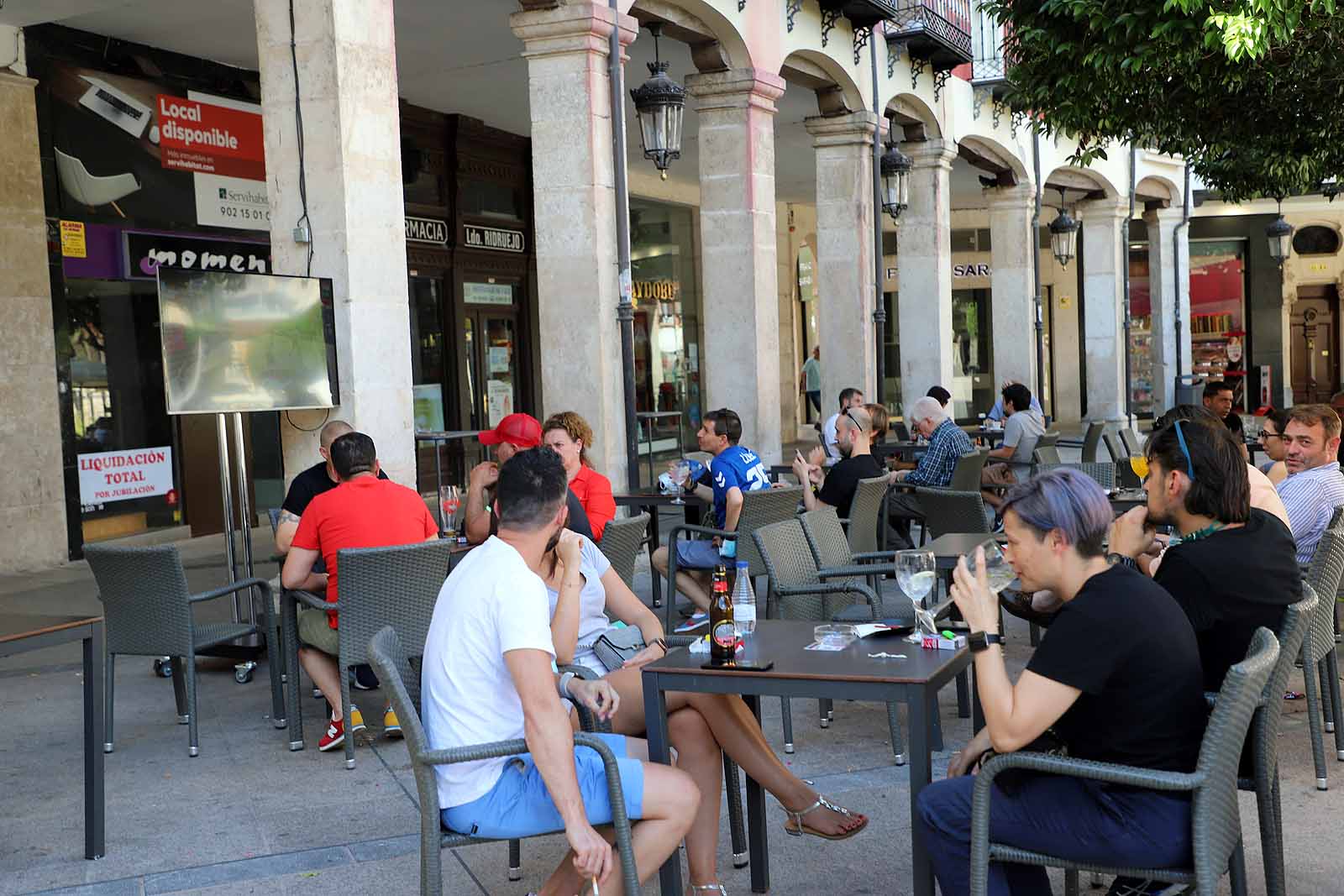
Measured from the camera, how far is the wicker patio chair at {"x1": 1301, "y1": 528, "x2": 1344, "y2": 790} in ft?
15.3

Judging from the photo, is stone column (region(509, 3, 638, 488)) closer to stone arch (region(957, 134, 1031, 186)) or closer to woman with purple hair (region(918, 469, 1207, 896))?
woman with purple hair (region(918, 469, 1207, 896))

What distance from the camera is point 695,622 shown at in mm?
7852

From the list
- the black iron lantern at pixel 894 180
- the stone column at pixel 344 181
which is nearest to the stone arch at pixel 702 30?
the black iron lantern at pixel 894 180

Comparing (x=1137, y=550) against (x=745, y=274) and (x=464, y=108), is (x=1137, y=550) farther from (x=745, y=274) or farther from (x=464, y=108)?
(x=464, y=108)

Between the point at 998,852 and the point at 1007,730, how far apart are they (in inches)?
11.3

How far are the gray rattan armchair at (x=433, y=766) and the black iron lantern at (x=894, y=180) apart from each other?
12.5m

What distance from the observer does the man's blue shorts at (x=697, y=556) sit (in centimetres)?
755

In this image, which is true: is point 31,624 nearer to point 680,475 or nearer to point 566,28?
point 680,475

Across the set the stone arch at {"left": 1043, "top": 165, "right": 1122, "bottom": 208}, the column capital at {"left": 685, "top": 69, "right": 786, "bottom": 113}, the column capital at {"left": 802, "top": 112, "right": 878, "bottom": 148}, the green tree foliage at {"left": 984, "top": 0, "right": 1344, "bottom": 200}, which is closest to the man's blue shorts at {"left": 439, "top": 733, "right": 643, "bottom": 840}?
the green tree foliage at {"left": 984, "top": 0, "right": 1344, "bottom": 200}

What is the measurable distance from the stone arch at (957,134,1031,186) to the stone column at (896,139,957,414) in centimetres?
127

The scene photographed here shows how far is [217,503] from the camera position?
42.0 ft

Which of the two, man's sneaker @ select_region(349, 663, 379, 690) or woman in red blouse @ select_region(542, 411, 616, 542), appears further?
woman in red blouse @ select_region(542, 411, 616, 542)

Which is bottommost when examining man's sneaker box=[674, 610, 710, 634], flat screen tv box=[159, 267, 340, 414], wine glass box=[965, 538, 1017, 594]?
man's sneaker box=[674, 610, 710, 634]

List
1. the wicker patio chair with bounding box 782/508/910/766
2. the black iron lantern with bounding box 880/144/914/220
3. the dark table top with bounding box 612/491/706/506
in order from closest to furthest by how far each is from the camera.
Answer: the wicker patio chair with bounding box 782/508/910/766
the dark table top with bounding box 612/491/706/506
the black iron lantern with bounding box 880/144/914/220
